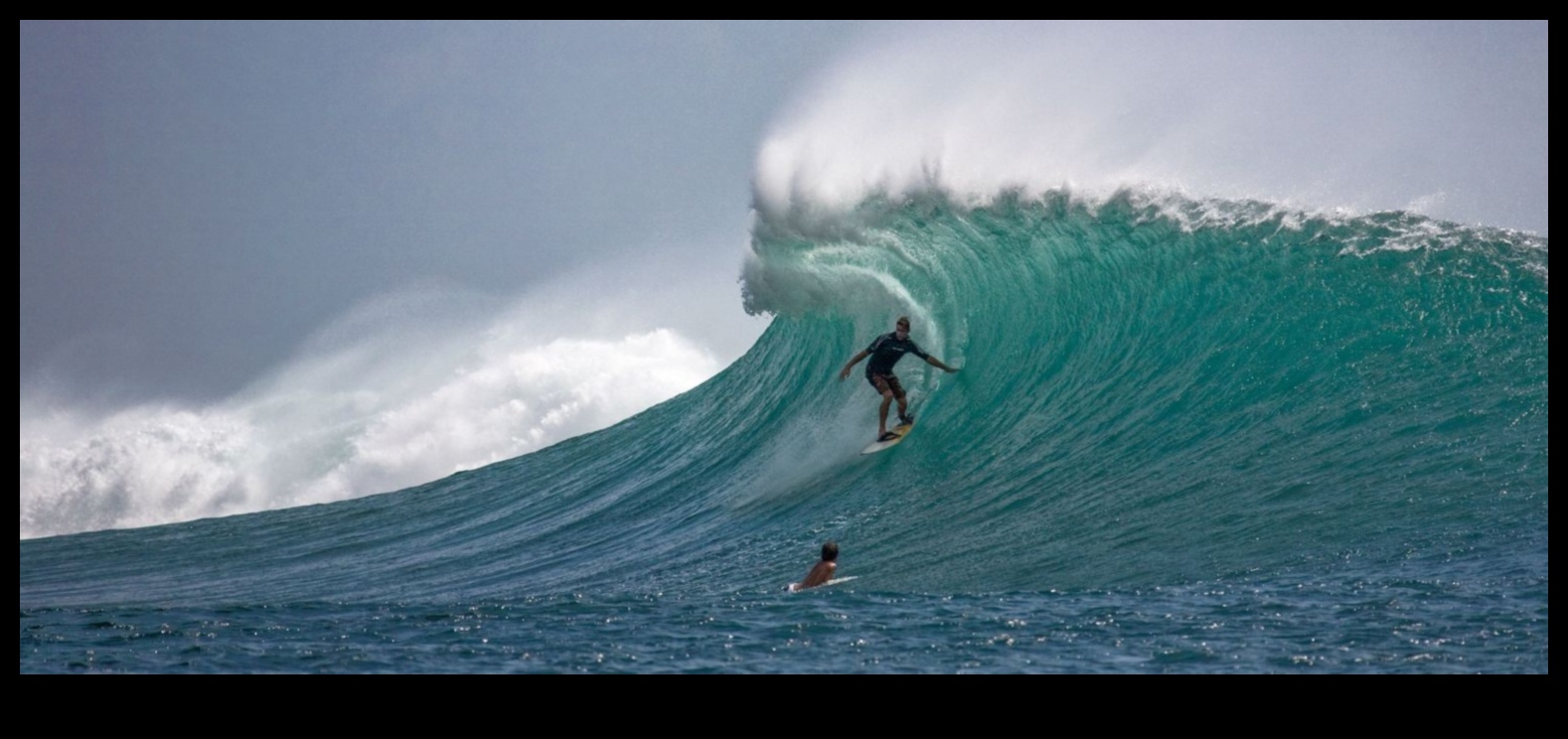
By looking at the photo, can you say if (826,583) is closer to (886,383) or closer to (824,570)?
(824,570)

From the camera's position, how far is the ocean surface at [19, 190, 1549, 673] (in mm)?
6785

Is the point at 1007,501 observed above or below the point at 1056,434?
below

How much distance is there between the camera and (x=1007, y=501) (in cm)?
1012

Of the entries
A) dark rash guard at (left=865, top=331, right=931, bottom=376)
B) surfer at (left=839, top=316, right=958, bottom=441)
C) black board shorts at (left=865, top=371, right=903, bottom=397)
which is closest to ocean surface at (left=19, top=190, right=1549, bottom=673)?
surfer at (left=839, top=316, right=958, bottom=441)

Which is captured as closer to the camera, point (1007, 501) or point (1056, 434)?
point (1007, 501)

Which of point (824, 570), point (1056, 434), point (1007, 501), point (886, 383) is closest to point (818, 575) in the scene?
point (824, 570)

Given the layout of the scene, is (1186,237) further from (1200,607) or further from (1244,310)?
(1200,607)

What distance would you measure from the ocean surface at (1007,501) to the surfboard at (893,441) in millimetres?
115

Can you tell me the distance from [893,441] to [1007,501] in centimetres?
198

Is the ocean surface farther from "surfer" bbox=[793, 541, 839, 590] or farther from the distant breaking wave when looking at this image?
"surfer" bbox=[793, 541, 839, 590]

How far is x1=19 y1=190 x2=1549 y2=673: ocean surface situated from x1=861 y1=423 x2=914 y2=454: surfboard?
0.12 m

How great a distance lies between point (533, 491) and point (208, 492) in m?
7.25

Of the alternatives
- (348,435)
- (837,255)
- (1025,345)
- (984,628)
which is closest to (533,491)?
(837,255)
